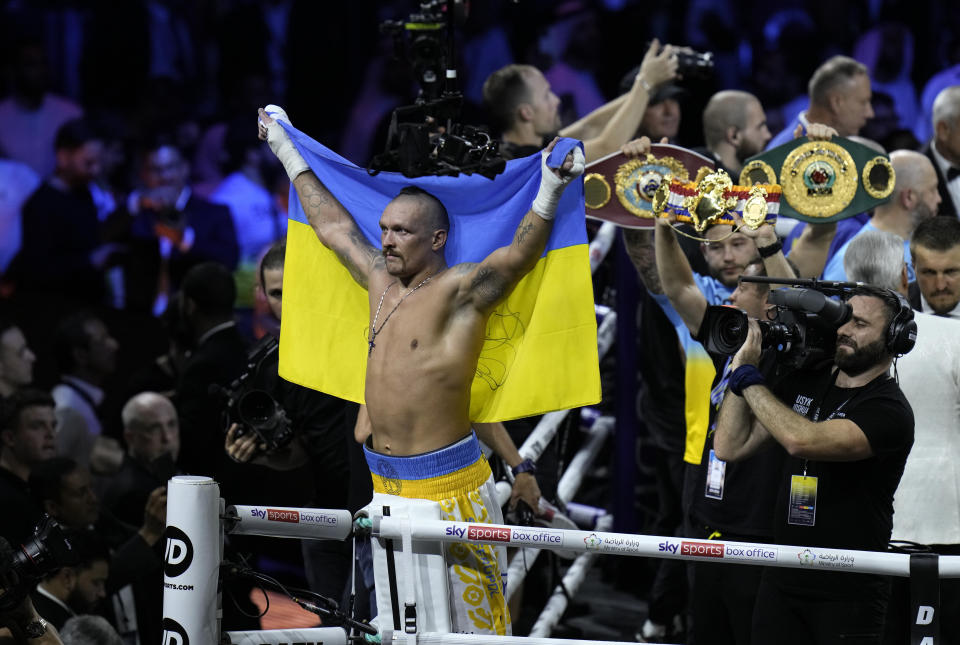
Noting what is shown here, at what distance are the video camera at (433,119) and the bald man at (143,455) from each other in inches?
78.4

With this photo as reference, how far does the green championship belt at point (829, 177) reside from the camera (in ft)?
15.7

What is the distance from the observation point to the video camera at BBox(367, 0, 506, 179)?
13.1ft

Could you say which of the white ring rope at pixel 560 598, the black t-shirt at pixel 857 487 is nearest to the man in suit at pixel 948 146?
the white ring rope at pixel 560 598

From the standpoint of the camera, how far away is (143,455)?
5734 mm

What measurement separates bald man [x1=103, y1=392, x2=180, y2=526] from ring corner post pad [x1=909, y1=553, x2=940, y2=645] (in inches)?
127

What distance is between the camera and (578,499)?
699 centimetres

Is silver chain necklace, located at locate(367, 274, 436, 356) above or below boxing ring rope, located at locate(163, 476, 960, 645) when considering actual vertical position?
above

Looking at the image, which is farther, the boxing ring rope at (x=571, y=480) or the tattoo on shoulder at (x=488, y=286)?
the boxing ring rope at (x=571, y=480)

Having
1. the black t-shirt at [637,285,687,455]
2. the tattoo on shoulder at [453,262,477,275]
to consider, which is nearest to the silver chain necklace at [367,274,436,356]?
the tattoo on shoulder at [453,262,477,275]

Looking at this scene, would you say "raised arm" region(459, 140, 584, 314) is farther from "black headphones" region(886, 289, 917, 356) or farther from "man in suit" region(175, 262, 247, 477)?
"man in suit" region(175, 262, 247, 477)

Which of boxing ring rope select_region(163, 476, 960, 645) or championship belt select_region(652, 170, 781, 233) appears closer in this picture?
boxing ring rope select_region(163, 476, 960, 645)

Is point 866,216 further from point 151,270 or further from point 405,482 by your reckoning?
point 151,270

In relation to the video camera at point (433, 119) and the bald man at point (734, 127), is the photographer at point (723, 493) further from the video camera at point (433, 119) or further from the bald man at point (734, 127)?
the bald man at point (734, 127)

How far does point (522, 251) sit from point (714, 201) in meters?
0.74
